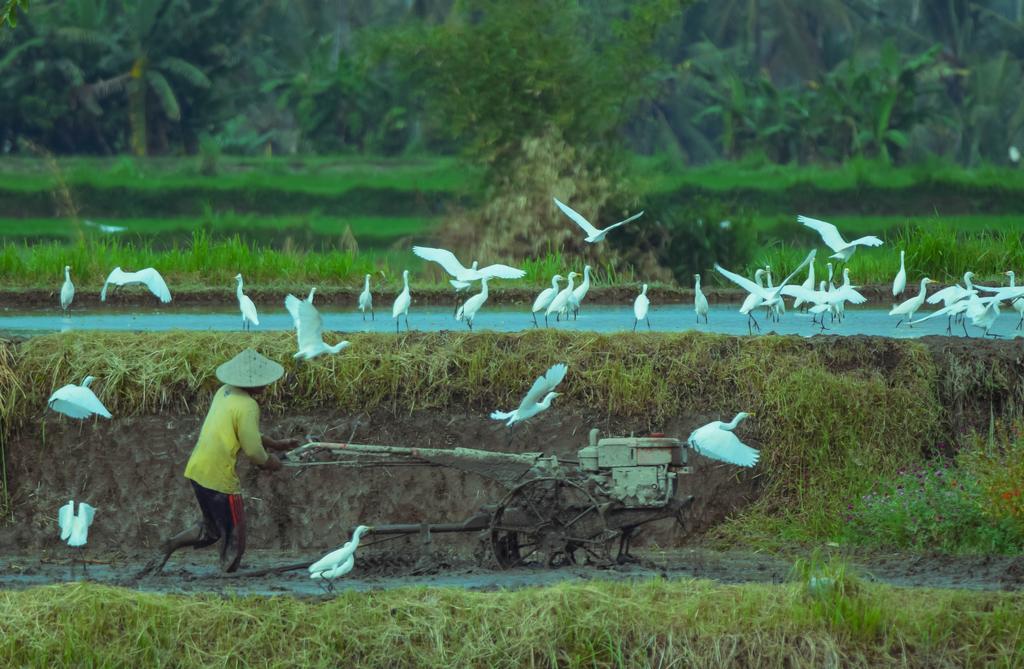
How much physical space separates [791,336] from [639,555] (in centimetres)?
201

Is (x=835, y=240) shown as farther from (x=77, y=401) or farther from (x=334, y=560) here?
(x=77, y=401)

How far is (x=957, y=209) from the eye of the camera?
34.3 metres

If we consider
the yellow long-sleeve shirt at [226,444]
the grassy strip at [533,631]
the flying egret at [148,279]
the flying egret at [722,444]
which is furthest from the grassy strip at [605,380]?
the grassy strip at [533,631]

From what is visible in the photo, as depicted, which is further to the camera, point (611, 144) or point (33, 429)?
point (611, 144)

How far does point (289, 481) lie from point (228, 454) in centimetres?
215

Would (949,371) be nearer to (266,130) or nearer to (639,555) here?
(639,555)

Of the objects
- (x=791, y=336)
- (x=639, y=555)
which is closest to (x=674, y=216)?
(x=791, y=336)

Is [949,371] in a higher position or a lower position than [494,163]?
lower

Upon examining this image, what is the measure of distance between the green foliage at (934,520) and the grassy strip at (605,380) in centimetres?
55

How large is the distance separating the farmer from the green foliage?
3.49m

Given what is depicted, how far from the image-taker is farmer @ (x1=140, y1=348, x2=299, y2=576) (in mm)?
8297

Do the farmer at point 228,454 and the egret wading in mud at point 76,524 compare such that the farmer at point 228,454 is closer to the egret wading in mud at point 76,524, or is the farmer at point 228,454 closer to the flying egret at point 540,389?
the egret wading in mud at point 76,524

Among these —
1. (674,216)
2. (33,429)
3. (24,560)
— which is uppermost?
(674,216)

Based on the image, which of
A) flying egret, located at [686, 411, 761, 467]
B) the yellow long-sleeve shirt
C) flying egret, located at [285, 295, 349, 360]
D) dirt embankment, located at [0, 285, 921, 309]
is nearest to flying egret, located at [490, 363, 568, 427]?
flying egret, located at [686, 411, 761, 467]
